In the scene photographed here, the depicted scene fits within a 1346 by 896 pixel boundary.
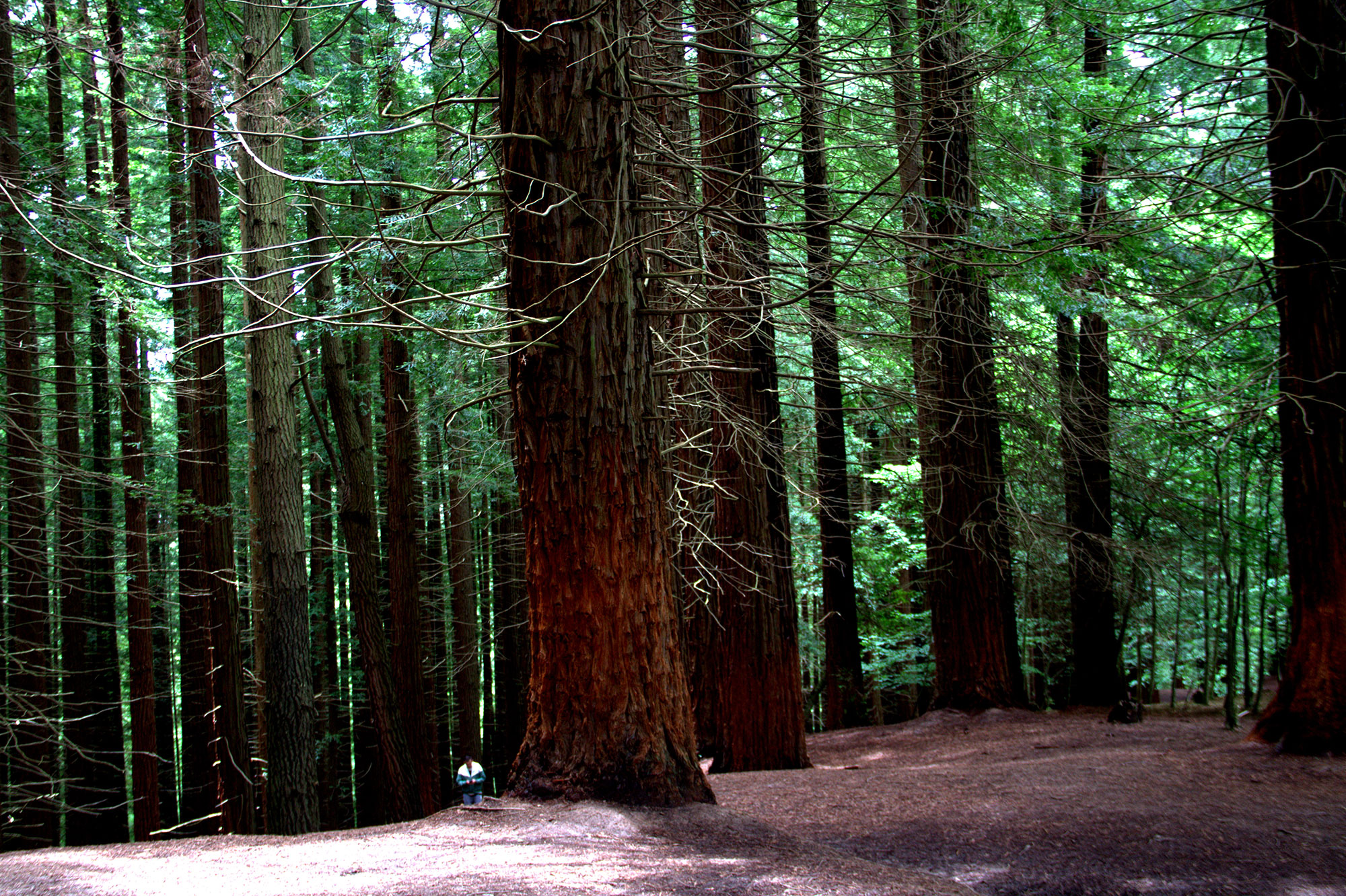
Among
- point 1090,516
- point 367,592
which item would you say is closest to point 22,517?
point 367,592

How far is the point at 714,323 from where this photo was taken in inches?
309

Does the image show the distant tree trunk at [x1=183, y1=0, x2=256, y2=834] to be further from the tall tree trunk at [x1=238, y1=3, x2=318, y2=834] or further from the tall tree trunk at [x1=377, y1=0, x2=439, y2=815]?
the tall tree trunk at [x1=377, y1=0, x2=439, y2=815]

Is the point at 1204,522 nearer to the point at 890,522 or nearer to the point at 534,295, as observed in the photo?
the point at 890,522

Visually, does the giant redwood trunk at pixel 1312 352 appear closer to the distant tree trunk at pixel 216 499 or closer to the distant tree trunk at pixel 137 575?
the distant tree trunk at pixel 216 499

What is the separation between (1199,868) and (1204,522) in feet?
30.2

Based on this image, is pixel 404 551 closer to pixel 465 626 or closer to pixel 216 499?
pixel 216 499

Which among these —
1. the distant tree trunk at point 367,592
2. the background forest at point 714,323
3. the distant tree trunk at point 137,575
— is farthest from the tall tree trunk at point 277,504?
the distant tree trunk at point 137,575

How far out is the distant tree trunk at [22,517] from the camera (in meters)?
8.18

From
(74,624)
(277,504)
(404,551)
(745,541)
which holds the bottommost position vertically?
(74,624)

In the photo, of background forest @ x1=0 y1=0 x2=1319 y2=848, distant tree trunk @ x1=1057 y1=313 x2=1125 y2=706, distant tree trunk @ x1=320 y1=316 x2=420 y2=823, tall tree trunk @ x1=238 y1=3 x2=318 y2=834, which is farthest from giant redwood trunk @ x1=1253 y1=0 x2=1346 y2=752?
distant tree trunk @ x1=320 y1=316 x2=420 y2=823

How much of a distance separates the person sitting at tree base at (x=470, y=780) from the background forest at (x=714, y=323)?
1.64 metres

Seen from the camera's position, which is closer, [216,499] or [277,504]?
[277,504]

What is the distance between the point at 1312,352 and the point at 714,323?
14.9 ft

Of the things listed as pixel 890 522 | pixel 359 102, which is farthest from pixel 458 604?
pixel 359 102
